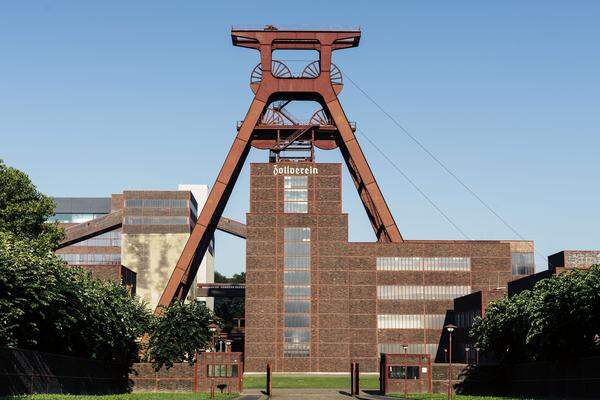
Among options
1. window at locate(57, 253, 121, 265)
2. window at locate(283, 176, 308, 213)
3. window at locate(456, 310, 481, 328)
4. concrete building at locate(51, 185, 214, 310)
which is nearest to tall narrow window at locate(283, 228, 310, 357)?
window at locate(283, 176, 308, 213)

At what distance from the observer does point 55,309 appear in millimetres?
57531

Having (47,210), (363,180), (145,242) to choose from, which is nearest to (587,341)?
(47,210)

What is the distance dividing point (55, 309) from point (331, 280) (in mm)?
74240

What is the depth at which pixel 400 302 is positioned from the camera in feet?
428

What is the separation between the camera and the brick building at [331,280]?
127125 millimetres

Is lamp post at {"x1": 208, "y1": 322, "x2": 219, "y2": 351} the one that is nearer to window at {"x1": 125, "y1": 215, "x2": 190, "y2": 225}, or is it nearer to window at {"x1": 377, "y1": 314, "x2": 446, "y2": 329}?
window at {"x1": 377, "y1": 314, "x2": 446, "y2": 329}

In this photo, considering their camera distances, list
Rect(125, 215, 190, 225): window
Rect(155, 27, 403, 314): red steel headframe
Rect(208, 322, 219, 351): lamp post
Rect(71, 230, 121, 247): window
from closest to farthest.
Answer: Rect(208, 322, 219, 351): lamp post < Rect(155, 27, 403, 314): red steel headframe < Rect(125, 215, 190, 225): window < Rect(71, 230, 121, 247): window

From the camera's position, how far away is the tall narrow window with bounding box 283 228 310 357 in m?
127

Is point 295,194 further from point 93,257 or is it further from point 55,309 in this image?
point 55,309

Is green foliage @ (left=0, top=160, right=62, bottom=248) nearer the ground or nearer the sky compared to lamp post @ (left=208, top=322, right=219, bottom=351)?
nearer the sky

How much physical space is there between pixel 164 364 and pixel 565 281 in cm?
3875

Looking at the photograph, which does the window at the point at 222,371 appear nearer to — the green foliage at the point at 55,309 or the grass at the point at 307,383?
the green foliage at the point at 55,309

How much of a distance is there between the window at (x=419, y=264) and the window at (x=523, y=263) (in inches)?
589

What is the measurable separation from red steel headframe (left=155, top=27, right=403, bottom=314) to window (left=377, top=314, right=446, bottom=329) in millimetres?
10989
